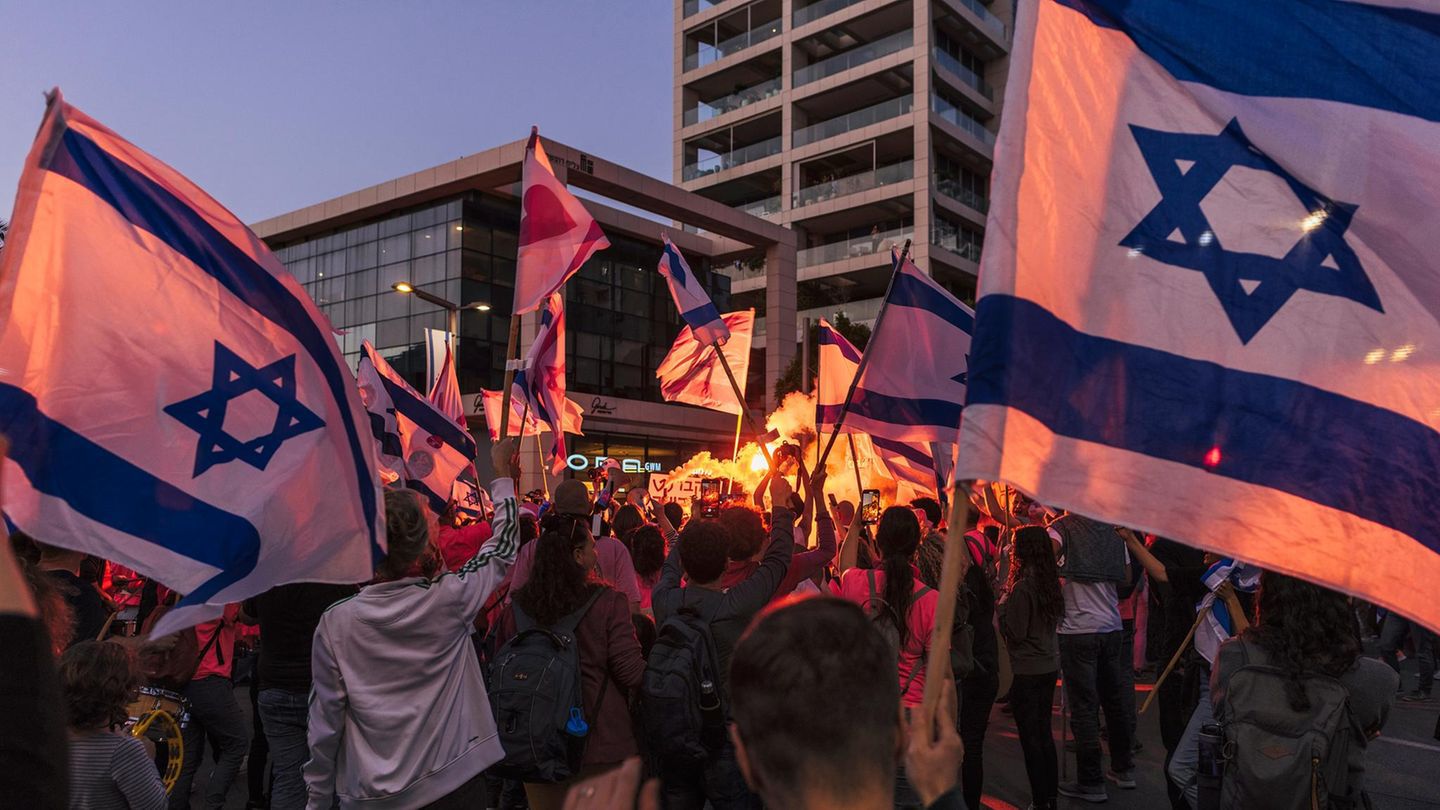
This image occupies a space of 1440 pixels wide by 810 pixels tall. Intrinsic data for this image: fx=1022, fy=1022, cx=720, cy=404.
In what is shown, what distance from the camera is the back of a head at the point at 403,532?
3646mm

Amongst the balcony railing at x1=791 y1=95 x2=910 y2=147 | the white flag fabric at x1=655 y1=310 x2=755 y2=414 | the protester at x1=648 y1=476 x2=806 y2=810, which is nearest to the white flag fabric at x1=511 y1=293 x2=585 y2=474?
the white flag fabric at x1=655 y1=310 x2=755 y2=414

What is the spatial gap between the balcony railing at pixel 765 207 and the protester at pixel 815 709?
4841 cm

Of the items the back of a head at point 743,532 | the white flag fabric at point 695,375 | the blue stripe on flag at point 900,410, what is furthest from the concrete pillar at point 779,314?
the back of a head at point 743,532

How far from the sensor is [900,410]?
6.76m

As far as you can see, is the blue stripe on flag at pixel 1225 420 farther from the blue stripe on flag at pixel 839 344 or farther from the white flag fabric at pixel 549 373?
the blue stripe on flag at pixel 839 344

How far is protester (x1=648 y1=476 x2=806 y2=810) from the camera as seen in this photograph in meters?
4.34

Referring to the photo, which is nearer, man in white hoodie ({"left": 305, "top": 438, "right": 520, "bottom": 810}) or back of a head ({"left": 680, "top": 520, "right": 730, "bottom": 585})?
man in white hoodie ({"left": 305, "top": 438, "right": 520, "bottom": 810})

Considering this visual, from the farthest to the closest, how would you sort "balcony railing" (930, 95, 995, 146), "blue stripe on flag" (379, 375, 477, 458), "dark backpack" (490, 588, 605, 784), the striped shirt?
"balcony railing" (930, 95, 995, 146)
"blue stripe on flag" (379, 375, 477, 458)
"dark backpack" (490, 588, 605, 784)
the striped shirt

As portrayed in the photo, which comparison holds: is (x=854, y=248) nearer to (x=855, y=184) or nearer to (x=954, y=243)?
(x=855, y=184)

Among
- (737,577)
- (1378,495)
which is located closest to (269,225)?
(737,577)

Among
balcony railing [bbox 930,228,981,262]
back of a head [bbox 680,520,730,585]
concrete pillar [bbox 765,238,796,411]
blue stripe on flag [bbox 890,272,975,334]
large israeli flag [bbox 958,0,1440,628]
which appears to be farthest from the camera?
balcony railing [bbox 930,228,981,262]

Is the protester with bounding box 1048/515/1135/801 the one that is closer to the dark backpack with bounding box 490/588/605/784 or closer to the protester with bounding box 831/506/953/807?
the protester with bounding box 831/506/953/807

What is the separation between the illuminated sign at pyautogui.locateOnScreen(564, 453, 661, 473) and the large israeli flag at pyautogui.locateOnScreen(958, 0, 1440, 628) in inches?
1262

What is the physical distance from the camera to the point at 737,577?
16.1ft
